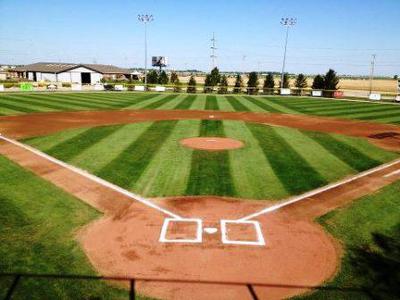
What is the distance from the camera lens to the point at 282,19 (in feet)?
209

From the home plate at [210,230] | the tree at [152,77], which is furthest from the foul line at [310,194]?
the tree at [152,77]

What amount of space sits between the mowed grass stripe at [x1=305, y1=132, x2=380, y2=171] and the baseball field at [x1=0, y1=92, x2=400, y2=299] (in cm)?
12

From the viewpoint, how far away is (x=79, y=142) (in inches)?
792

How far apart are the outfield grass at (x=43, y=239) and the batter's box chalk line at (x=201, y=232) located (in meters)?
2.22

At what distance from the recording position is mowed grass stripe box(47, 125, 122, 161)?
17469 millimetres

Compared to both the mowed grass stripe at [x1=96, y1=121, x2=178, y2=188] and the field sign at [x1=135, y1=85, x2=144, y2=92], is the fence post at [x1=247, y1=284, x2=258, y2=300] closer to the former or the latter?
the mowed grass stripe at [x1=96, y1=121, x2=178, y2=188]

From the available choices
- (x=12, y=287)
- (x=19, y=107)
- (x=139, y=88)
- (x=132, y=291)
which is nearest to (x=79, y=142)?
(x=12, y=287)

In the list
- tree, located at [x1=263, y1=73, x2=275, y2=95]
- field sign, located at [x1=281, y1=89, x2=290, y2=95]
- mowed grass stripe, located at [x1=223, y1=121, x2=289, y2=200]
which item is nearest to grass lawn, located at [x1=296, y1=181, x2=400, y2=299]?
mowed grass stripe, located at [x1=223, y1=121, x2=289, y2=200]

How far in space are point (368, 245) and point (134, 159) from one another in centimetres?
1078

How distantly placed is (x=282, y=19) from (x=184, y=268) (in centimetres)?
6318

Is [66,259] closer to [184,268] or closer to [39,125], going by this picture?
[184,268]

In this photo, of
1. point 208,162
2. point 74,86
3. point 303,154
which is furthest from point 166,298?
point 74,86

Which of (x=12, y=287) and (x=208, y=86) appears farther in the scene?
(x=208, y=86)

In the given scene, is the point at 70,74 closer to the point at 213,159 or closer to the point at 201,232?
the point at 213,159
